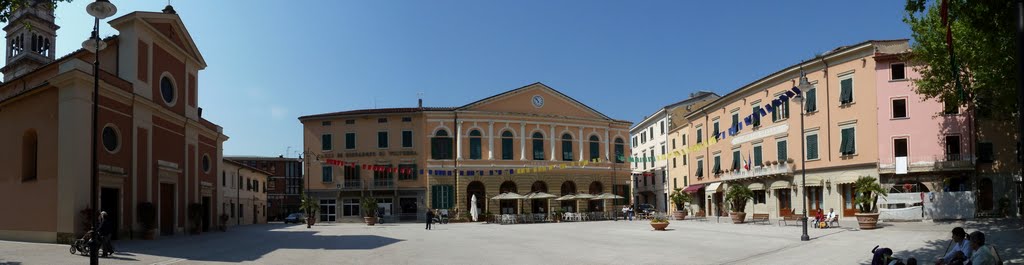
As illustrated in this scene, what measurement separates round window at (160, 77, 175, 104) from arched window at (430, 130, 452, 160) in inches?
920

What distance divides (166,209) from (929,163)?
34681 mm

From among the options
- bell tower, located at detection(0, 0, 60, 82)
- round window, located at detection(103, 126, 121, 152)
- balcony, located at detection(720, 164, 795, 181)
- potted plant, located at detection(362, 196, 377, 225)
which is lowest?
potted plant, located at detection(362, 196, 377, 225)

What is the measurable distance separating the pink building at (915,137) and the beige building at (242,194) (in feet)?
132

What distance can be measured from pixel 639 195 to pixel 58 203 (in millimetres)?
63940

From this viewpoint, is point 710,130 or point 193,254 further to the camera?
point 710,130

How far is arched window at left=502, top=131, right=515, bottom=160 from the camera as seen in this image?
54406 millimetres

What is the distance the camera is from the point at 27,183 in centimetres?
2395

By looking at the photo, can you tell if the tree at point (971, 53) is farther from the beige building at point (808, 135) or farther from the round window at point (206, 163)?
the round window at point (206, 163)

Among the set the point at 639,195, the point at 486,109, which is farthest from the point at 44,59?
the point at 639,195

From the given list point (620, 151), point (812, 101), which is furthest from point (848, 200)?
point (620, 151)

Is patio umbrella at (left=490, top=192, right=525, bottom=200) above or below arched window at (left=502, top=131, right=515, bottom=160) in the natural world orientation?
below

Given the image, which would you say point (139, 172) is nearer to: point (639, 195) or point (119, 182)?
point (119, 182)

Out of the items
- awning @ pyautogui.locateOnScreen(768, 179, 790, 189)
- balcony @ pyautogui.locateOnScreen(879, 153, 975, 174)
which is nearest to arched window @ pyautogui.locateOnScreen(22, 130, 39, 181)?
balcony @ pyautogui.locateOnScreen(879, 153, 975, 174)

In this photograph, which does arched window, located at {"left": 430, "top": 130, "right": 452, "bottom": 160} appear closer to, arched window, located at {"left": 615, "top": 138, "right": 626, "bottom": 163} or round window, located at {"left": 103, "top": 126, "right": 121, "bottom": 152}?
arched window, located at {"left": 615, "top": 138, "right": 626, "bottom": 163}
